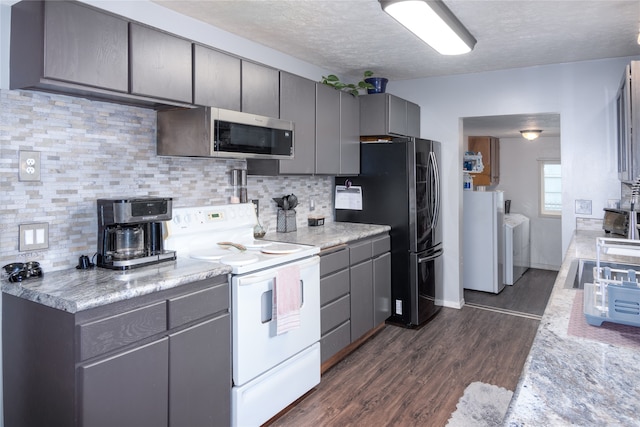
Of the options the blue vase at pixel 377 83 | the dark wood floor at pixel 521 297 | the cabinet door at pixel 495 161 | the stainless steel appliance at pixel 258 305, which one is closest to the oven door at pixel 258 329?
the stainless steel appliance at pixel 258 305

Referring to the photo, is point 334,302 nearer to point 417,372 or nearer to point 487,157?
point 417,372

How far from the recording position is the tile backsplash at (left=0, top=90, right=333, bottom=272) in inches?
75.1

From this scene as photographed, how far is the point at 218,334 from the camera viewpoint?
2.12m

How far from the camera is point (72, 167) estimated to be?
2109 millimetres

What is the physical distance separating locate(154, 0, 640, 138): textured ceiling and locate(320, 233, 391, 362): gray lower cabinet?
1.51 meters

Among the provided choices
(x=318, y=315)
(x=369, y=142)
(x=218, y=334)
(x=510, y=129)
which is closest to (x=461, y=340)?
(x=318, y=315)

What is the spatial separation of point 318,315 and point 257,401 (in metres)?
0.69

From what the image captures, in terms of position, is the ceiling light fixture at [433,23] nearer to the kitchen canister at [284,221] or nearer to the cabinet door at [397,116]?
the cabinet door at [397,116]

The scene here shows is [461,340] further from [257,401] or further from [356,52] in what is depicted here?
[356,52]

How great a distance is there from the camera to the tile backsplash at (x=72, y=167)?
191cm

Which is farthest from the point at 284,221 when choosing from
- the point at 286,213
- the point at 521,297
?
the point at 521,297

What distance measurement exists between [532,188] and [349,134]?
177 inches

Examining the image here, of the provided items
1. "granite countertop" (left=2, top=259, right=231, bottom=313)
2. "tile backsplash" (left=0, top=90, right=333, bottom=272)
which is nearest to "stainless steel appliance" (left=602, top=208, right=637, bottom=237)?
"granite countertop" (left=2, top=259, right=231, bottom=313)

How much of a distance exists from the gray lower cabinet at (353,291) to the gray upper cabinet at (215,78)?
1166 millimetres
